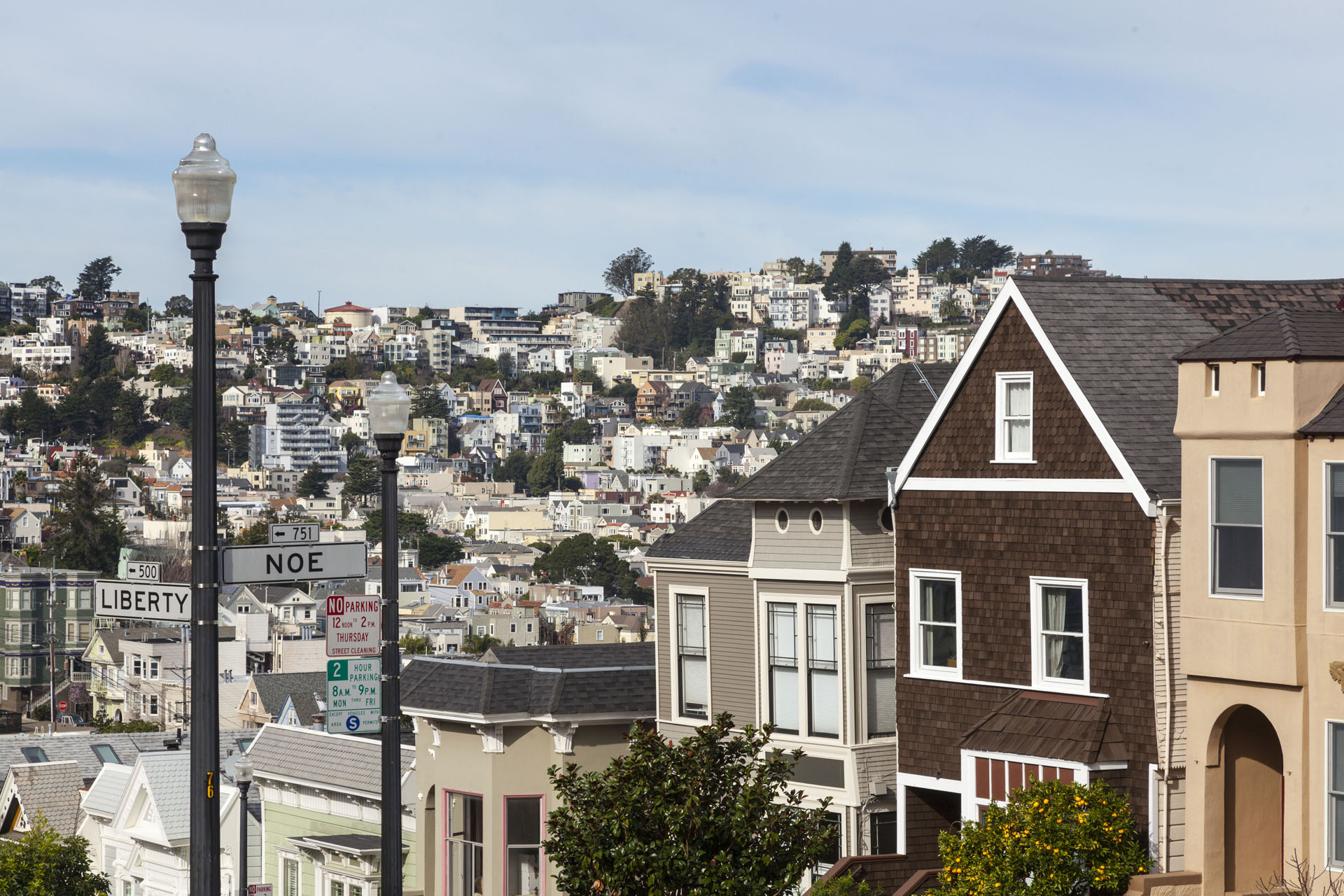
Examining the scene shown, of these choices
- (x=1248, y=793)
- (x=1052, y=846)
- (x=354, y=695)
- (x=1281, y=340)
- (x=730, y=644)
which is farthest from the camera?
(x=730, y=644)

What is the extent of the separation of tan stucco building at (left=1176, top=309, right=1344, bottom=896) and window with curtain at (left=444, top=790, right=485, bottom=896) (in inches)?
416

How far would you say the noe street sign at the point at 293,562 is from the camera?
37.4ft

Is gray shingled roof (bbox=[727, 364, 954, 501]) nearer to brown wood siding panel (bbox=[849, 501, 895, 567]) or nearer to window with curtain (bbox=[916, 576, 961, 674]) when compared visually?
brown wood siding panel (bbox=[849, 501, 895, 567])

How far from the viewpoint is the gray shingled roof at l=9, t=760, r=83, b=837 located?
4716cm

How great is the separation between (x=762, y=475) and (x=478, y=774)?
5.56 m

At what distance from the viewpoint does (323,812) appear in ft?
101

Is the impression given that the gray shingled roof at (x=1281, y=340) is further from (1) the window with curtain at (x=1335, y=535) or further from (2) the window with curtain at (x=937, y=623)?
(2) the window with curtain at (x=937, y=623)

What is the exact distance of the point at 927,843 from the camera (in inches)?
857

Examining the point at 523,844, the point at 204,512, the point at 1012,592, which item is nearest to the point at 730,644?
the point at 523,844

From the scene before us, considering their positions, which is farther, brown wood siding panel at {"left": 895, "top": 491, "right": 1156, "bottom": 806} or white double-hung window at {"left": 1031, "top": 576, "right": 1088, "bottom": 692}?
white double-hung window at {"left": 1031, "top": 576, "right": 1088, "bottom": 692}

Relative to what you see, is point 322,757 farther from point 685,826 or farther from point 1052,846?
point 1052,846

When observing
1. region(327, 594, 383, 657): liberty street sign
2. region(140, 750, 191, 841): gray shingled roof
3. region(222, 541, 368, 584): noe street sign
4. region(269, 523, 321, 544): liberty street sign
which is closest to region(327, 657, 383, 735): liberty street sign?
region(327, 594, 383, 657): liberty street sign

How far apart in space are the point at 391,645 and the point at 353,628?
79 centimetres

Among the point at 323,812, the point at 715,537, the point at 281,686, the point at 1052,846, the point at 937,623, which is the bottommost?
the point at 281,686
